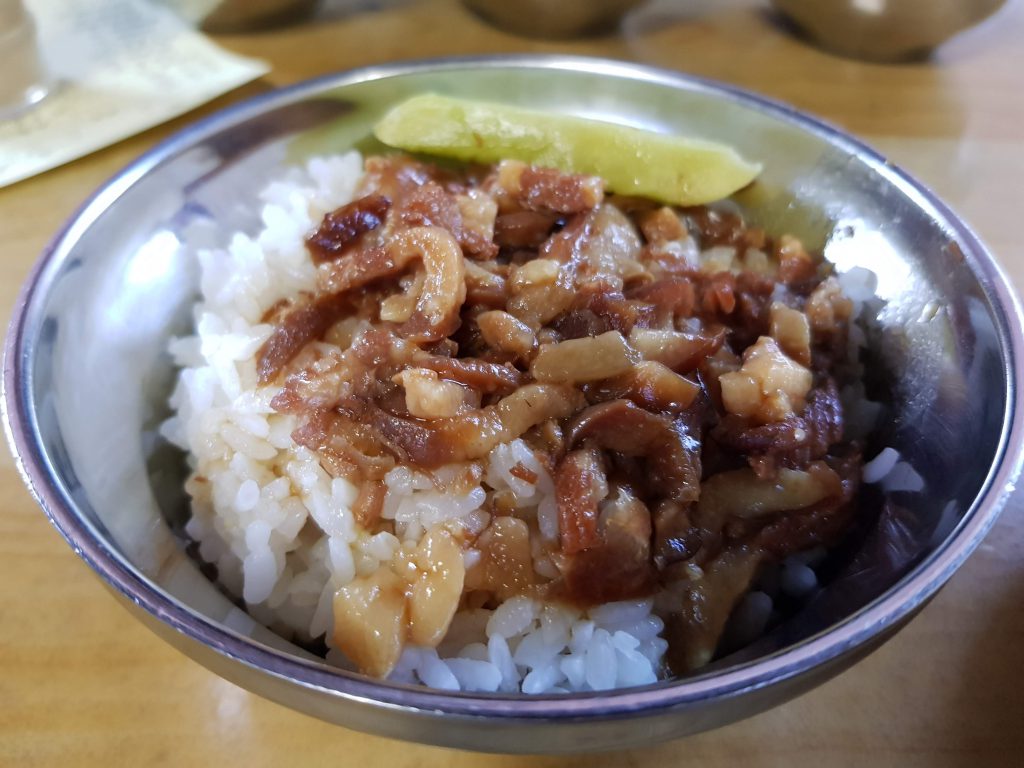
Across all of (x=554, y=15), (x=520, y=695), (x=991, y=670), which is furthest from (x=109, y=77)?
(x=991, y=670)

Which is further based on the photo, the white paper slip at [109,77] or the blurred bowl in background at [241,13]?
the blurred bowl in background at [241,13]

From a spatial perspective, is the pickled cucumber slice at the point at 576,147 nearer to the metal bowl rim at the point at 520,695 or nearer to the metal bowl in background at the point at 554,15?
the metal bowl rim at the point at 520,695

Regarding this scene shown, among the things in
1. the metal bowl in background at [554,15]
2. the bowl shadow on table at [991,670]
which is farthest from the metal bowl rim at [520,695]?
the metal bowl in background at [554,15]

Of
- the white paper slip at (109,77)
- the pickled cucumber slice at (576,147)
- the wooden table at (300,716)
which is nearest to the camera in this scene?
the wooden table at (300,716)

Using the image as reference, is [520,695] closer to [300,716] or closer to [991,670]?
[300,716]

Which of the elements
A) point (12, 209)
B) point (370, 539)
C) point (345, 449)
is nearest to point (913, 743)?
point (370, 539)

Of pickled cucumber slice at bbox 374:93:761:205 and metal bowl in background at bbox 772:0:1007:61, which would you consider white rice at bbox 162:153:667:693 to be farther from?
metal bowl in background at bbox 772:0:1007:61
